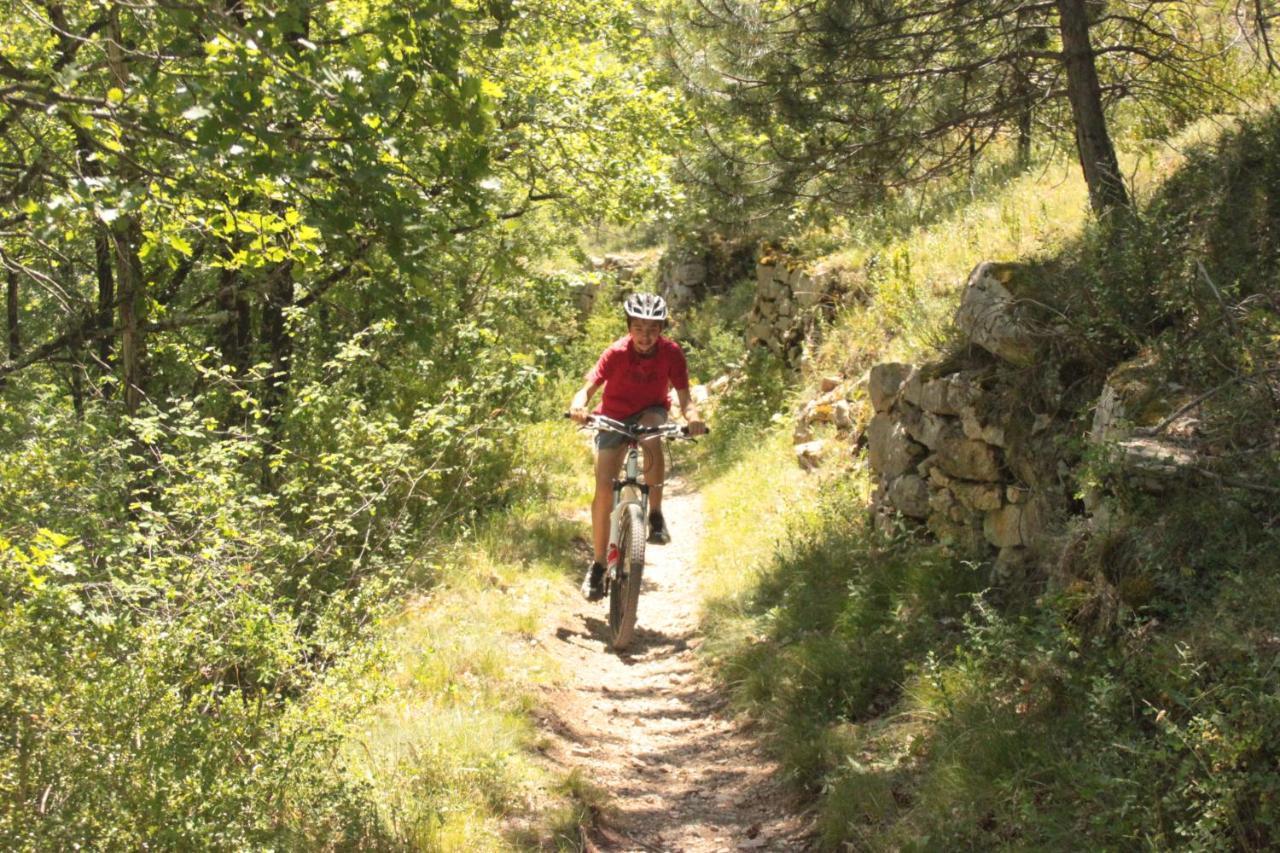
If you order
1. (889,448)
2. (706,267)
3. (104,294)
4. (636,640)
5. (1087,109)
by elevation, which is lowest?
(636,640)

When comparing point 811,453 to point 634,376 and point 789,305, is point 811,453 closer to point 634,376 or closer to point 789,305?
point 634,376

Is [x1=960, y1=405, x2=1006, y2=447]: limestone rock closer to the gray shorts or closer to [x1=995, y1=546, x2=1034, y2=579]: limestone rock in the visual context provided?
[x1=995, y1=546, x2=1034, y2=579]: limestone rock

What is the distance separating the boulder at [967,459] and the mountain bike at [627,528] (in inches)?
72.4

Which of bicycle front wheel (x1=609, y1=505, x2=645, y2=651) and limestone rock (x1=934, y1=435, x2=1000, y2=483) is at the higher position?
limestone rock (x1=934, y1=435, x2=1000, y2=483)

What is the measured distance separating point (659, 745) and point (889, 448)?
107 inches

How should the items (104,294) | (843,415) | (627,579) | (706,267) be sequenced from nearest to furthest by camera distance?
1. (627,579)
2. (104,294)
3. (843,415)
4. (706,267)

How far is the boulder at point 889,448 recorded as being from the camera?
6996 mm

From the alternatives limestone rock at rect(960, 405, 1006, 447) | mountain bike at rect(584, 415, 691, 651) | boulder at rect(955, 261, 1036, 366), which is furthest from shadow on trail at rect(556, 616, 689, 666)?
boulder at rect(955, 261, 1036, 366)

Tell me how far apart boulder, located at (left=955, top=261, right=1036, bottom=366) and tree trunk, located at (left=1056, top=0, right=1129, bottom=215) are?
2.71 ft

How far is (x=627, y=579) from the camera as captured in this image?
7402 mm

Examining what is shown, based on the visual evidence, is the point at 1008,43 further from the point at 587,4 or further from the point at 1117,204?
the point at 587,4

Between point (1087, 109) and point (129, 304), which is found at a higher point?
point (1087, 109)

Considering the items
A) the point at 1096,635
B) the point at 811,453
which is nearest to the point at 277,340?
the point at 811,453

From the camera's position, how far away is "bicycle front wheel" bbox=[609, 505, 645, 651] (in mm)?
7227
